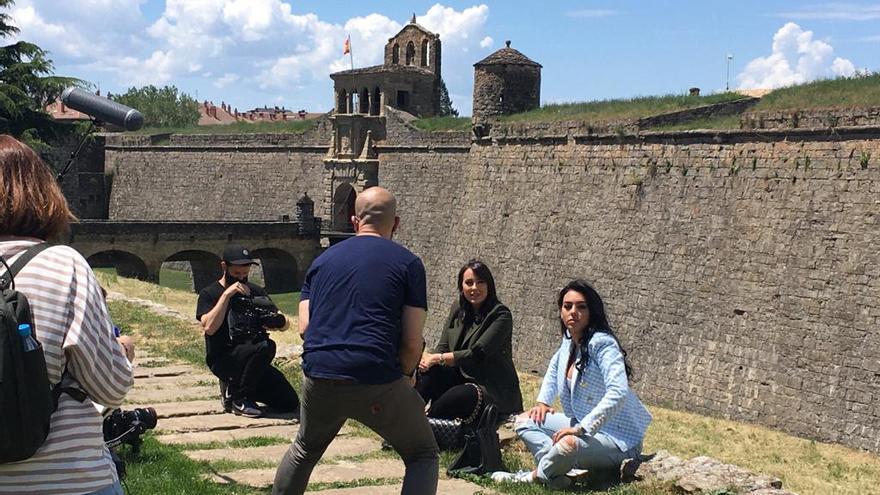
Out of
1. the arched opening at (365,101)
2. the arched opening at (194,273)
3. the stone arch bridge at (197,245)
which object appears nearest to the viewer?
the stone arch bridge at (197,245)

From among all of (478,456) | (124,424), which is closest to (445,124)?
(478,456)

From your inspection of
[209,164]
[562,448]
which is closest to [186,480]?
[562,448]

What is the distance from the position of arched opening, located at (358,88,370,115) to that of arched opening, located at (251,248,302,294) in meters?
5.71

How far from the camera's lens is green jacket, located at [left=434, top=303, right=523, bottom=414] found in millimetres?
7402

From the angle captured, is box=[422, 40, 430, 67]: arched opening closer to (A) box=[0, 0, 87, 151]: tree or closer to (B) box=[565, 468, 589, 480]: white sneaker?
(A) box=[0, 0, 87, 151]: tree

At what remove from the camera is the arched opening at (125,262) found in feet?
110

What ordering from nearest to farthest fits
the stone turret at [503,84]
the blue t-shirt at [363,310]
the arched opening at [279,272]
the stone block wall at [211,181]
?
the blue t-shirt at [363,310], the stone turret at [503,84], the arched opening at [279,272], the stone block wall at [211,181]

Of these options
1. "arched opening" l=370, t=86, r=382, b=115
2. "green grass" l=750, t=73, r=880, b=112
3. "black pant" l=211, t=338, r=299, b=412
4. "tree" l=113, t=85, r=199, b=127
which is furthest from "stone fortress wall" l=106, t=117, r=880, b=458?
"tree" l=113, t=85, r=199, b=127

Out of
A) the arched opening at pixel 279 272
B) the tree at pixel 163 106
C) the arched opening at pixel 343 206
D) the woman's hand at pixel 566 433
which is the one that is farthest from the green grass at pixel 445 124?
the tree at pixel 163 106

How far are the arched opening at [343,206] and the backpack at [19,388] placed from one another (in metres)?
30.8

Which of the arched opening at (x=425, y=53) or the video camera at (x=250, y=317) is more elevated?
the arched opening at (x=425, y=53)

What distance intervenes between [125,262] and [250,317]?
27.6 metres

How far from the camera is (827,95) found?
58.6 feet

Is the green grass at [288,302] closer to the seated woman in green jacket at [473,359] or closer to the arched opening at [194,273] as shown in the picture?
the arched opening at [194,273]
